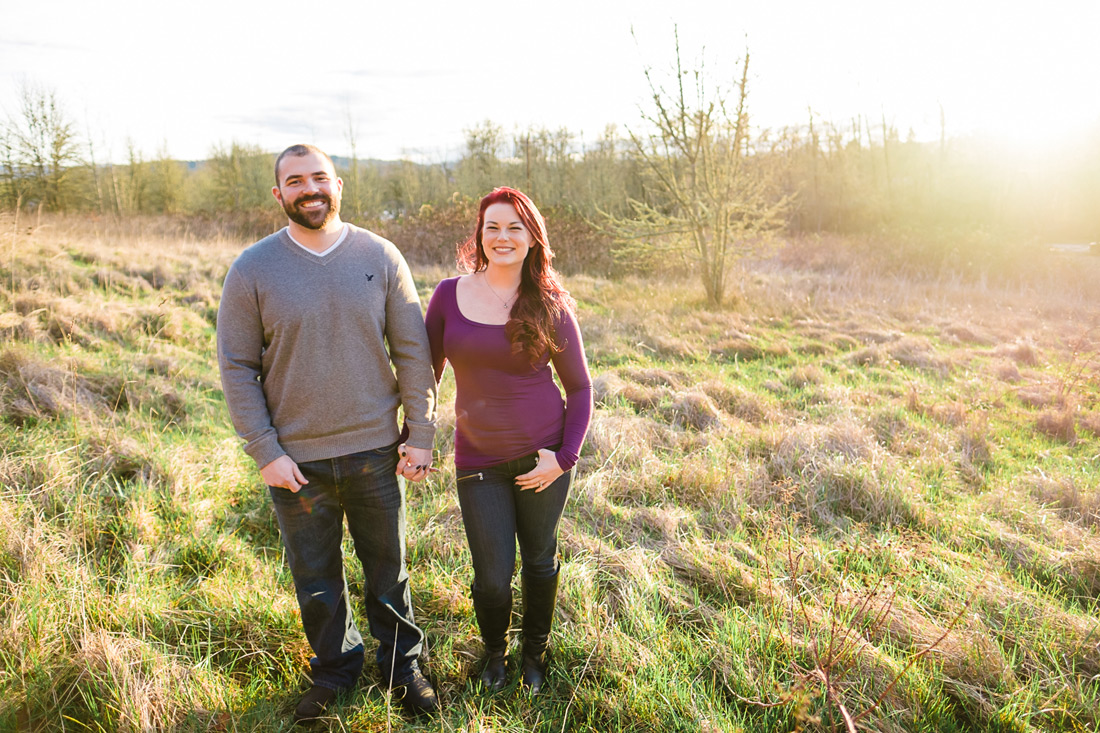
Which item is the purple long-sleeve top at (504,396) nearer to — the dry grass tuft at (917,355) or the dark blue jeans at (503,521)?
the dark blue jeans at (503,521)

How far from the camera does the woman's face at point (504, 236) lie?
2.19 metres

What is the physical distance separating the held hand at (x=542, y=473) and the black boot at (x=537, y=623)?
0.41 m

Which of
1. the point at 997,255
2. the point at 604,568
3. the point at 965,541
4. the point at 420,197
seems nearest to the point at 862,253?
the point at 997,255

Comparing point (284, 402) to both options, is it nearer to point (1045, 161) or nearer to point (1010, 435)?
point (1010, 435)

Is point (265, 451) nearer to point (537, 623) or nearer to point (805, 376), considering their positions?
point (537, 623)

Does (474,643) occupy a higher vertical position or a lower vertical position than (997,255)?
lower

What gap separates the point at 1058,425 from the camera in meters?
5.13

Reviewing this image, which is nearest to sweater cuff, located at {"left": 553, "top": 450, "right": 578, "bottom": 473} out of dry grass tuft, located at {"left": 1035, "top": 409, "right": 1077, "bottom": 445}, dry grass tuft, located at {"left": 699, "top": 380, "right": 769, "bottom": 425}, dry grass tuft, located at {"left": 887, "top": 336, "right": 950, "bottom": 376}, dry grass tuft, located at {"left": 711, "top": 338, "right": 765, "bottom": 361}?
dry grass tuft, located at {"left": 699, "top": 380, "right": 769, "bottom": 425}

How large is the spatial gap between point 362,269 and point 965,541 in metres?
3.60

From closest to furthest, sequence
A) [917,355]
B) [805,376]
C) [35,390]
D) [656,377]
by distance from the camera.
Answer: [35,390] → [656,377] → [805,376] → [917,355]

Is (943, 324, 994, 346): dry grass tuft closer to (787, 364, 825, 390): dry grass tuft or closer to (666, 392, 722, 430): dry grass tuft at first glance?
(787, 364, 825, 390): dry grass tuft

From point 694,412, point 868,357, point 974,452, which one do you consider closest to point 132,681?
point 694,412

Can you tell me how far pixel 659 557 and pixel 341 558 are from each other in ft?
5.54

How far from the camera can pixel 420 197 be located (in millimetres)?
38594
